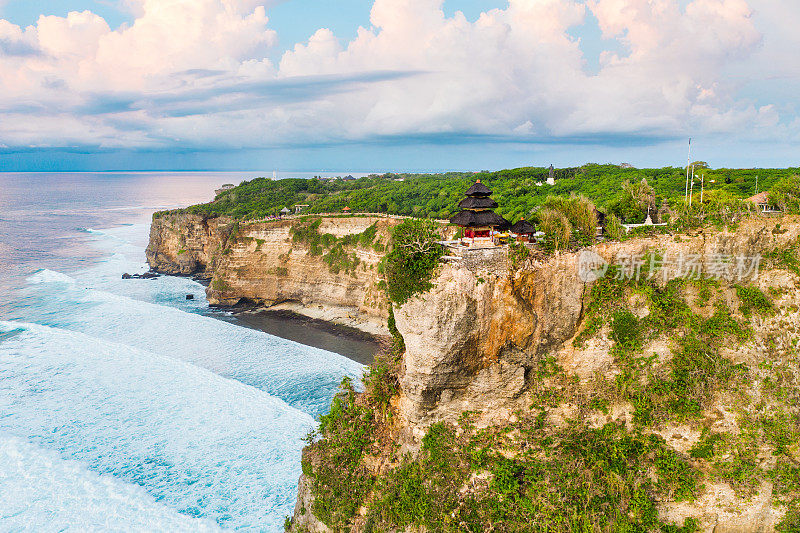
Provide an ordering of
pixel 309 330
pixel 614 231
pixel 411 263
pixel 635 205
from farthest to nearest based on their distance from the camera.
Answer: pixel 309 330
pixel 635 205
pixel 614 231
pixel 411 263

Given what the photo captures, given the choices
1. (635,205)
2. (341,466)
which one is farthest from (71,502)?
(635,205)

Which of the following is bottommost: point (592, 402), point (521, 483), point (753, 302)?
point (521, 483)

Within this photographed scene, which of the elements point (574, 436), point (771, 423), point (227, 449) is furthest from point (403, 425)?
point (771, 423)

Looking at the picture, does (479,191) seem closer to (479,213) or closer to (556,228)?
(479,213)

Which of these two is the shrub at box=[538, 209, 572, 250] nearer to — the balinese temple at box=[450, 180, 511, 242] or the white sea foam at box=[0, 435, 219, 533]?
the balinese temple at box=[450, 180, 511, 242]

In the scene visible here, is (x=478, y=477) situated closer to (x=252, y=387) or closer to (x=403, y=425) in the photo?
(x=403, y=425)

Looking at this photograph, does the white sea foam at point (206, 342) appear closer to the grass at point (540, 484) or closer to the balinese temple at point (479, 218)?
the grass at point (540, 484)
